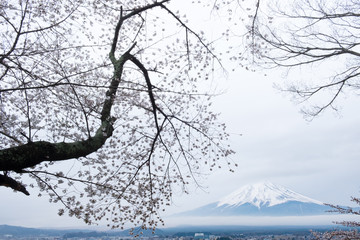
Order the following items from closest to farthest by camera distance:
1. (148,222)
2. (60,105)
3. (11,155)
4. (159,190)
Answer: (11,155), (60,105), (148,222), (159,190)

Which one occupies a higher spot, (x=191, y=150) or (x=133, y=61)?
(x=133, y=61)

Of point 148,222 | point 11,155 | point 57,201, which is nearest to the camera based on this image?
point 11,155

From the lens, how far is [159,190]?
212 inches

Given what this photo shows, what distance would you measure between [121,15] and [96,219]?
3716mm

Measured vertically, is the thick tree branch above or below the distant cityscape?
above

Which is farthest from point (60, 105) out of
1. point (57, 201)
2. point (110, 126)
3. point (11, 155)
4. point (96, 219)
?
point (96, 219)

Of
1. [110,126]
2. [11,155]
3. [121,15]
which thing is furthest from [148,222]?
[121,15]

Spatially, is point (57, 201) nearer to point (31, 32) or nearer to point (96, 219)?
point (96, 219)

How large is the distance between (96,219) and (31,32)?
9.56 ft

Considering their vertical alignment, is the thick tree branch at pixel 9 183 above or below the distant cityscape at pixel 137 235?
above

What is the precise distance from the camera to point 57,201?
3857 mm

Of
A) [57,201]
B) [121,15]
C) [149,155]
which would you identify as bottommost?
[57,201]

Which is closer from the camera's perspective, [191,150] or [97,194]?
[97,194]

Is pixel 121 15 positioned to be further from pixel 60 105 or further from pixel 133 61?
pixel 60 105
